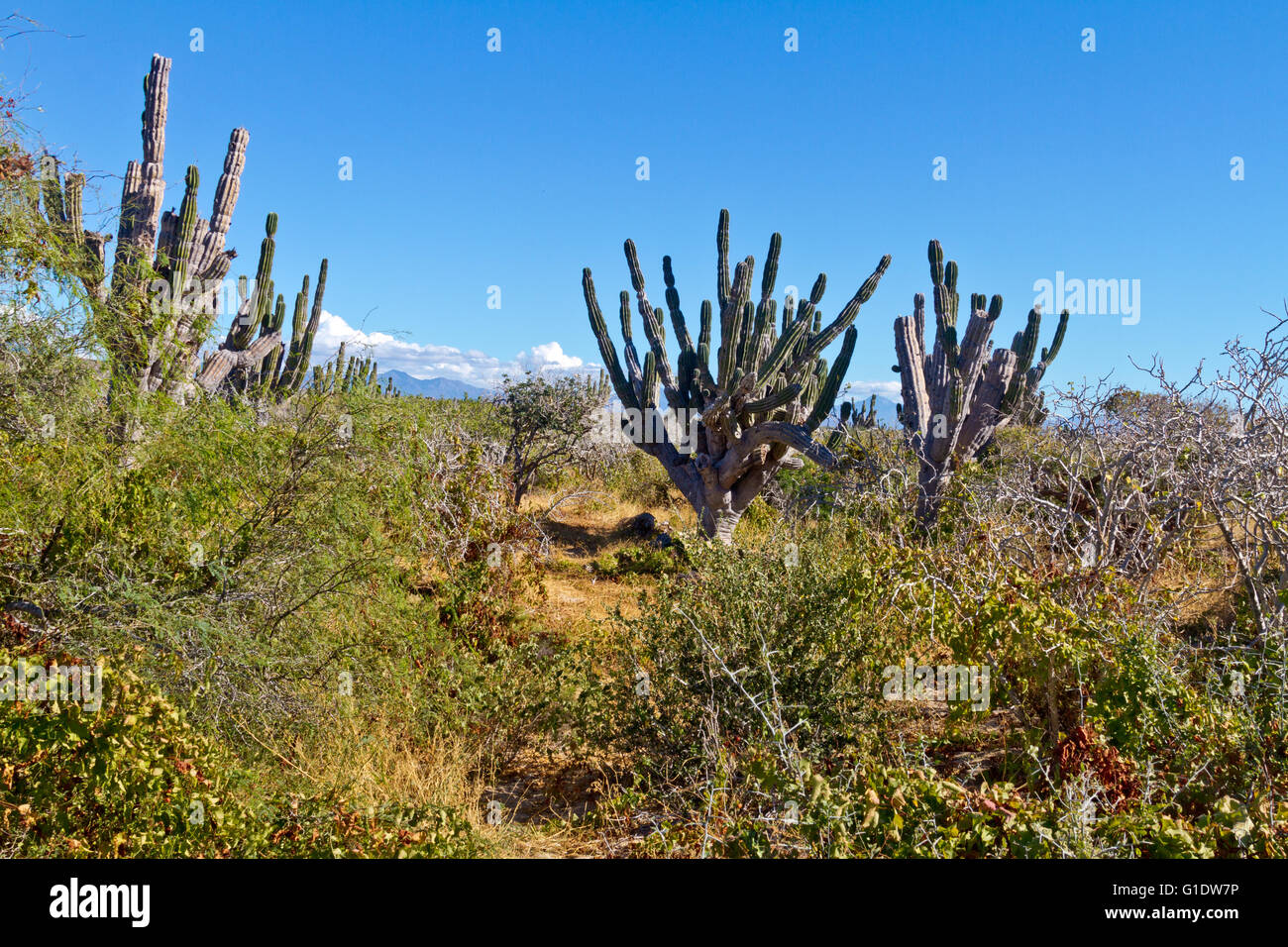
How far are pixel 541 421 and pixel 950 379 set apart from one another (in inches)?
235

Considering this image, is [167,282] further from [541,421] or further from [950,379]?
[950,379]

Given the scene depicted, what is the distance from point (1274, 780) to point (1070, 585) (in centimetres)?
152

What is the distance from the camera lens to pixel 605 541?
11.1m

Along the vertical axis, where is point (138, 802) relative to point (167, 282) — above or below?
below

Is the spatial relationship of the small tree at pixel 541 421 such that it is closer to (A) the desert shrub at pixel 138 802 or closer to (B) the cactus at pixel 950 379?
(B) the cactus at pixel 950 379

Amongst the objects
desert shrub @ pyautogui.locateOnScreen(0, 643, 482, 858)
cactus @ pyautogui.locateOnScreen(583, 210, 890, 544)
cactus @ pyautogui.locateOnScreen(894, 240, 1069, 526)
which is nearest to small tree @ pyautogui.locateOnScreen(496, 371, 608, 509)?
cactus @ pyautogui.locateOnScreen(583, 210, 890, 544)

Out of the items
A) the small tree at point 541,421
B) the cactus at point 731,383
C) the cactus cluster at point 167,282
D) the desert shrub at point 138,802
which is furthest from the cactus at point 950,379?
the desert shrub at point 138,802

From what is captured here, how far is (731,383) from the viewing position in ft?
30.7

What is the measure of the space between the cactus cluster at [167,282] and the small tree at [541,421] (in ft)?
11.1

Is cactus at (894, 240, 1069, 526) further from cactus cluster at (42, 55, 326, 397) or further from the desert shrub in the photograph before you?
the desert shrub

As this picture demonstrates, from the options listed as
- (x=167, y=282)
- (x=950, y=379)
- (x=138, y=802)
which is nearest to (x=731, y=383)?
(x=950, y=379)

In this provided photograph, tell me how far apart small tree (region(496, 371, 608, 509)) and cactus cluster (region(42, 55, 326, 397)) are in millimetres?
3380
